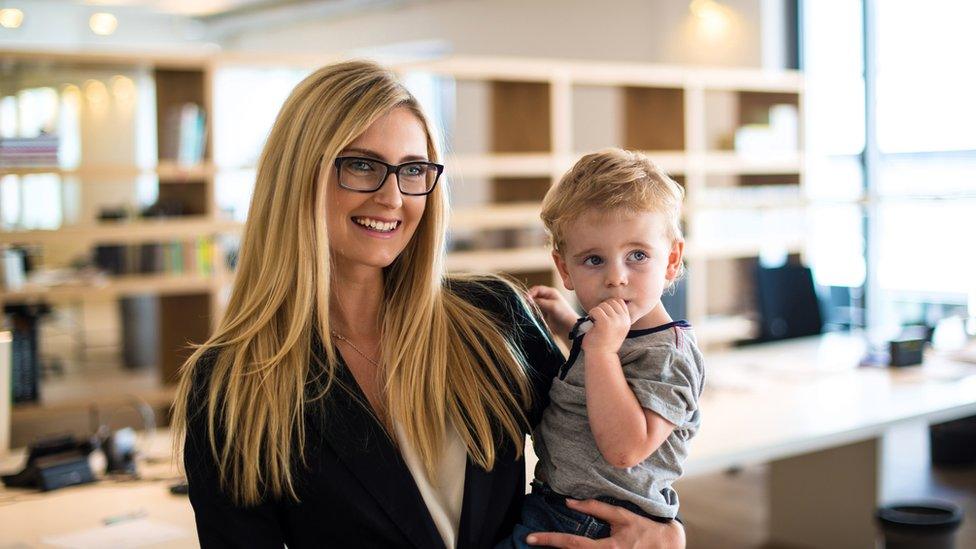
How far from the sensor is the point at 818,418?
3.31m

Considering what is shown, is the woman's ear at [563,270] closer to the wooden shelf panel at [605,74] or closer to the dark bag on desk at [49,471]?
the dark bag on desk at [49,471]

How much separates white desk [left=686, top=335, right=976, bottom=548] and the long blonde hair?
49.4 inches

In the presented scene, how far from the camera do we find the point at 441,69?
574 cm

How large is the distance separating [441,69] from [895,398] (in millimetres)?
3072

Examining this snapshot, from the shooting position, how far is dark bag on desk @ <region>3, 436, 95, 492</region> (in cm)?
275

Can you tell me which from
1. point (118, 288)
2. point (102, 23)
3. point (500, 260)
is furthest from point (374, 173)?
point (102, 23)

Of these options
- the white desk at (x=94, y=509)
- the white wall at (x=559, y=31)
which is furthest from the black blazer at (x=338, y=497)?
the white wall at (x=559, y=31)

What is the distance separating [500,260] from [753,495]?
1859 mm

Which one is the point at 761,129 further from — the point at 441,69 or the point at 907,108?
the point at 441,69

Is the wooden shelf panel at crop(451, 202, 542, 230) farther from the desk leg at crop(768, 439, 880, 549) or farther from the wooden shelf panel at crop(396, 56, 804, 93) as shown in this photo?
the desk leg at crop(768, 439, 880, 549)

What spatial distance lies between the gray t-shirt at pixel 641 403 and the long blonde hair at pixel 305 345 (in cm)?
9

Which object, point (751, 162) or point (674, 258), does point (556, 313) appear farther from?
point (751, 162)

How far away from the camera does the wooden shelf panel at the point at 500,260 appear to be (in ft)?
19.8

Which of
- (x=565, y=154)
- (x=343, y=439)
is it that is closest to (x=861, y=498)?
(x=565, y=154)
